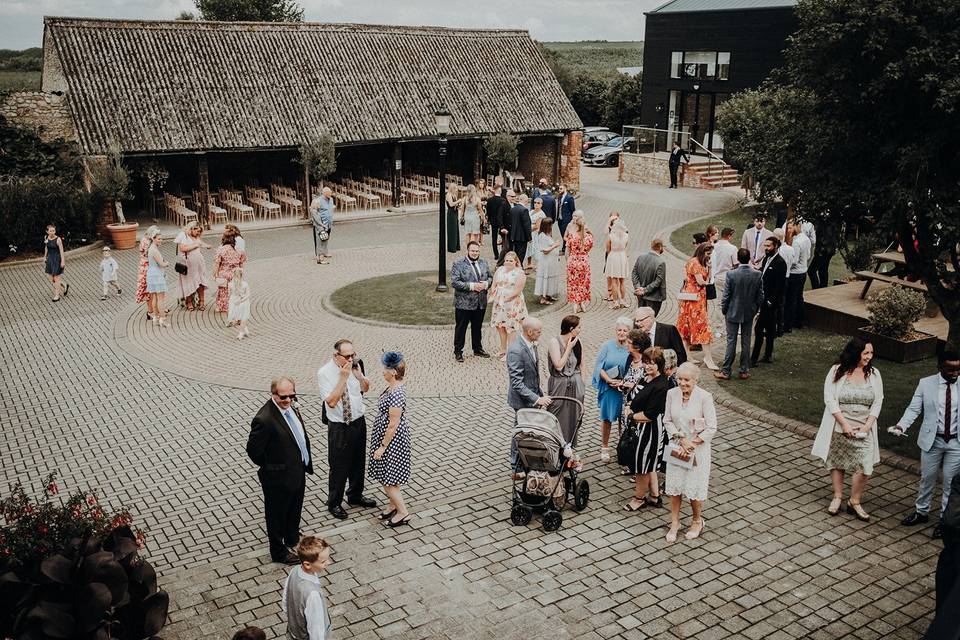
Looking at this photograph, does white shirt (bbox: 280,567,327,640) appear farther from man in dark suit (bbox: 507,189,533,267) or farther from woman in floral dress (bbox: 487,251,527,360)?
man in dark suit (bbox: 507,189,533,267)

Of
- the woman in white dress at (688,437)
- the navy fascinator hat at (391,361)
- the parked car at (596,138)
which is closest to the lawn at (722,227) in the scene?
the woman in white dress at (688,437)

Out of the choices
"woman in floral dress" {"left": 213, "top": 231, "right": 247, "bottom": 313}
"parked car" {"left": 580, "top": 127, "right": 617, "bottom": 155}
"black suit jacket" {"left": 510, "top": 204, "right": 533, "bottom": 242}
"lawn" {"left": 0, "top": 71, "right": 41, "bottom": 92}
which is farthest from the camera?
"parked car" {"left": 580, "top": 127, "right": 617, "bottom": 155}

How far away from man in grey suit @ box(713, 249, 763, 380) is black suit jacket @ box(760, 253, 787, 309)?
1.09ft

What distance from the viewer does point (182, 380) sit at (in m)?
12.8

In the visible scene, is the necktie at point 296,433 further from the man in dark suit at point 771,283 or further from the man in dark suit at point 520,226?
the man in dark suit at point 520,226

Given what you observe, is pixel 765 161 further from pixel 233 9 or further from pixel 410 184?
pixel 233 9

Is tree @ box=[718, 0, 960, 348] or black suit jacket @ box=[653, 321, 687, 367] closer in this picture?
tree @ box=[718, 0, 960, 348]

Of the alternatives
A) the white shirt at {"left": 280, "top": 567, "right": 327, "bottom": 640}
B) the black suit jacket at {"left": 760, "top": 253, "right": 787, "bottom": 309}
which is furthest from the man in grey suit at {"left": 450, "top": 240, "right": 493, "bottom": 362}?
the white shirt at {"left": 280, "top": 567, "right": 327, "bottom": 640}

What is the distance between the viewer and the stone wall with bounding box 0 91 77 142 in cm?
2267

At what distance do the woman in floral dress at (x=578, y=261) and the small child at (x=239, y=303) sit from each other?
5.84 metres

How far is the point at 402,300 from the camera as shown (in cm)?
1698

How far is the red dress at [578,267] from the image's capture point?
15.3 metres

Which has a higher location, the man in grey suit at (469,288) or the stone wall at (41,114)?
the stone wall at (41,114)

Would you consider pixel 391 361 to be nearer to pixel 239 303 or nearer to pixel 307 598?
pixel 307 598
